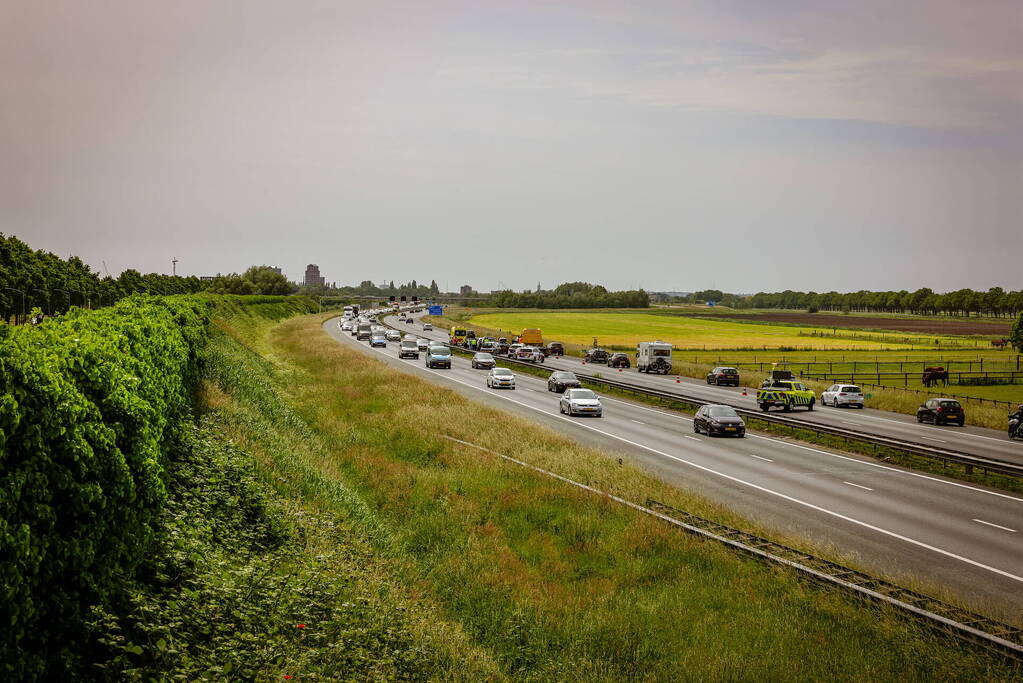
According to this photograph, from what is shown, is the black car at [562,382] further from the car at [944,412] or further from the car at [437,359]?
the car at [944,412]

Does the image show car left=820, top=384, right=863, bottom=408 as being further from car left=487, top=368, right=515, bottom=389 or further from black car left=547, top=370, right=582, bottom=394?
car left=487, top=368, right=515, bottom=389

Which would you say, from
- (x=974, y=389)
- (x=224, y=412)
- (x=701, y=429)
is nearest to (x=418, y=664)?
(x=224, y=412)

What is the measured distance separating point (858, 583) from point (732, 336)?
123093 millimetres

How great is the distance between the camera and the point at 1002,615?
1393cm

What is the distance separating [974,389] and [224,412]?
5928cm

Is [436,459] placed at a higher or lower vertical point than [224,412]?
lower

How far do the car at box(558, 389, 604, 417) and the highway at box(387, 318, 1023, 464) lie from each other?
380 inches

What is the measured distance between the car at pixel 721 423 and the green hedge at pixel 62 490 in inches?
1115

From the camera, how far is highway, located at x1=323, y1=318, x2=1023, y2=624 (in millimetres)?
16562

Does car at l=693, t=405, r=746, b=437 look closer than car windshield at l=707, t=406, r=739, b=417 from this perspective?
Yes

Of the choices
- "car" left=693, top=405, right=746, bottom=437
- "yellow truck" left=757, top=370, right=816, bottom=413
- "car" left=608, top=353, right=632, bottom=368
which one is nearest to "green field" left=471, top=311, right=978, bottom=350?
"car" left=608, top=353, right=632, bottom=368

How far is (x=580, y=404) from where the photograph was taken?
41438 mm

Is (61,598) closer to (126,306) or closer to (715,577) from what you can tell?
(715,577)

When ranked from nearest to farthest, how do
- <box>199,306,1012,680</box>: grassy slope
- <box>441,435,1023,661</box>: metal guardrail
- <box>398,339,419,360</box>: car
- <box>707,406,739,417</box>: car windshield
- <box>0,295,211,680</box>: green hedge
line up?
<box>0,295,211,680</box>: green hedge → <box>441,435,1023,661</box>: metal guardrail → <box>199,306,1012,680</box>: grassy slope → <box>707,406,739,417</box>: car windshield → <box>398,339,419,360</box>: car
